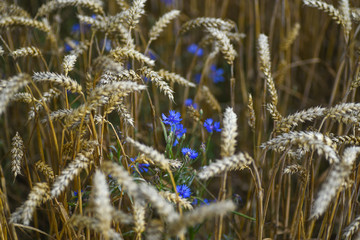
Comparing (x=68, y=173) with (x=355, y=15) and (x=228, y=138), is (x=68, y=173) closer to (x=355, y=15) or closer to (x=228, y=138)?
(x=228, y=138)

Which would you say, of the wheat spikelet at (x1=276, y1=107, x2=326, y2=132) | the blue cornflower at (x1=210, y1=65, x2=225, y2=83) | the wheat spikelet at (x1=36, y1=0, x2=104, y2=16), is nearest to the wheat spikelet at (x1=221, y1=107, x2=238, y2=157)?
the wheat spikelet at (x1=276, y1=107, x2=326, y2=132)

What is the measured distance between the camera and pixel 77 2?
1.61 m

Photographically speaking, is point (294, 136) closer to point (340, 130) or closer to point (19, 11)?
point (340, 130)

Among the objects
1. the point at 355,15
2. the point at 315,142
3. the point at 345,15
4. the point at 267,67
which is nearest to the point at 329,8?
the point at 345,15

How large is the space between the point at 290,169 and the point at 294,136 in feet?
0.77

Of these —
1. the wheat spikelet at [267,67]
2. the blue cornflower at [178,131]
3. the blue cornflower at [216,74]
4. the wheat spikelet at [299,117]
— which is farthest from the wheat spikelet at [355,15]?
the blue cornflower at [216,74]

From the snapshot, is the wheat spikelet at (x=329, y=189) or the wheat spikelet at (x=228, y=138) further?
the wheat spikelet at (x=228, y=138)

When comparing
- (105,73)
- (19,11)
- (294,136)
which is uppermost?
(19,11)

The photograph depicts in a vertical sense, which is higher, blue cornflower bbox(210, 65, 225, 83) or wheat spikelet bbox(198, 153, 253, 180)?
wheat spikelet bbox(198, 153, 253, 180)

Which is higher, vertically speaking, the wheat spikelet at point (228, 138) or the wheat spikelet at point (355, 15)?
the wheat spikelet at point (355, 15)

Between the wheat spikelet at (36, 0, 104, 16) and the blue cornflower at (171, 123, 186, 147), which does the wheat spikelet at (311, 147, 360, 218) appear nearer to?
the blue cornflower at (171, 123, 186, 147)

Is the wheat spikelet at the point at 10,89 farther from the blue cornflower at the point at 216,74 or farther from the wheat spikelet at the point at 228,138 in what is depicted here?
the blue cornflower at the point at 216,74

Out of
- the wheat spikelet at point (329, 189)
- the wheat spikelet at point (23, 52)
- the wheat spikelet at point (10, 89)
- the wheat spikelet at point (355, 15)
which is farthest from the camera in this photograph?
the wheat spikelet at point (355, 15)

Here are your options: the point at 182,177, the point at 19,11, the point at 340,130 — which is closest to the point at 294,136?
the point at 182,177
